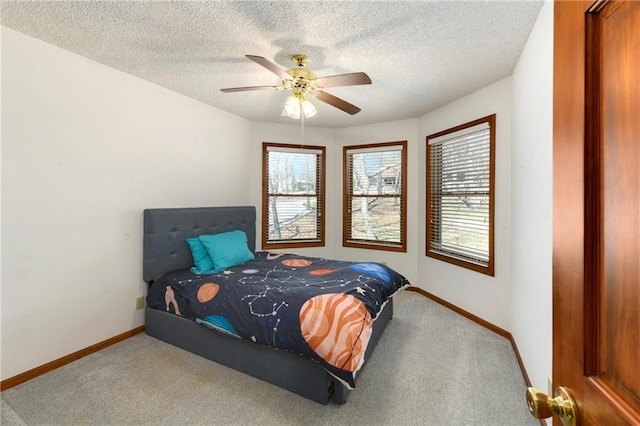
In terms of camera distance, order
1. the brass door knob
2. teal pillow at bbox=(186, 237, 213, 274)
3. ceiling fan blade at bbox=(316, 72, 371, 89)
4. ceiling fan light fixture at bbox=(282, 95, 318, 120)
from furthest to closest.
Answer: teal pillow at bbox=(186, 237, 213, 274) → ceiling fan light fixture at bbox=(282, 95, 318, 120) → ceiling fan blade at bbox=(316, 72, 371, 89) → the brass door knob

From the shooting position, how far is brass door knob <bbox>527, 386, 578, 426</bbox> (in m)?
0.56

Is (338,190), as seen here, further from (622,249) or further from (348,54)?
(622,249)

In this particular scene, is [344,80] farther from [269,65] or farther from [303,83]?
[269,65]

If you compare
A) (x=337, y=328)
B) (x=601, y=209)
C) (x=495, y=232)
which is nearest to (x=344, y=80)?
(x=337, y=328)

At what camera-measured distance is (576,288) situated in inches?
21.9

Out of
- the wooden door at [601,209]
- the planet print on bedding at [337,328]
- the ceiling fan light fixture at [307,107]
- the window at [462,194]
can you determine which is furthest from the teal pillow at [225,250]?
the wooden door at [601,209]

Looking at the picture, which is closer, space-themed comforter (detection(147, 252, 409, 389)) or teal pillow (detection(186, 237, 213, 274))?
space-themed comforter (detection(147, 252, 409, 389))

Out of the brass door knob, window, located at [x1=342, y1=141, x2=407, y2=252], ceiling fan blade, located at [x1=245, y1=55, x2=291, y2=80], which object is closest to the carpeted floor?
the brass door knob

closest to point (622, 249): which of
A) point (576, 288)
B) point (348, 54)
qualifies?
point (576, 288)

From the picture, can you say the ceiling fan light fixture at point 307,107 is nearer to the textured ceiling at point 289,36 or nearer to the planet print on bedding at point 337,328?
the textured ceiling at point 289,36

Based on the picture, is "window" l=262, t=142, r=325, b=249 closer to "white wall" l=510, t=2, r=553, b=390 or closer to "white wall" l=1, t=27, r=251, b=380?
"white wall" l=1, t=27, r=251, b=380

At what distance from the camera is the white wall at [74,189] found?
1.99 m

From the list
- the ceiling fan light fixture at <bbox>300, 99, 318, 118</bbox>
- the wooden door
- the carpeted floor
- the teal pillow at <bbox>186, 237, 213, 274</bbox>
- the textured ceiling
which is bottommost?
the carpeted floor

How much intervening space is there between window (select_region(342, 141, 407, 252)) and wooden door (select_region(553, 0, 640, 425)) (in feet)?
11.6
